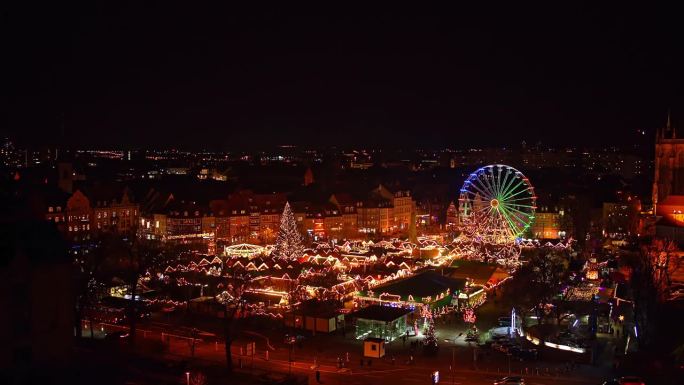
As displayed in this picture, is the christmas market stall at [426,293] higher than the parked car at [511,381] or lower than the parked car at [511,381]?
higher

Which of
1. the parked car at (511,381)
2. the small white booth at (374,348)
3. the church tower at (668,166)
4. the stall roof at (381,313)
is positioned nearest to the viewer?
the parked car at (511,381)

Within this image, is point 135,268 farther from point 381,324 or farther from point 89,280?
point 381,324

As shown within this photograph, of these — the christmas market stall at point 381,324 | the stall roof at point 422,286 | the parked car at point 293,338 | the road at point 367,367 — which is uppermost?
the stall roof at point 422,286

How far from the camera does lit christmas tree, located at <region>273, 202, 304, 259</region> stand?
47312 millimetres

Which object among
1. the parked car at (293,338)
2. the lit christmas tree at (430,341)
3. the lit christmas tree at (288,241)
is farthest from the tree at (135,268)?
the lit christmas tree at (430,341)

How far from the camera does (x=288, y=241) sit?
47656mm

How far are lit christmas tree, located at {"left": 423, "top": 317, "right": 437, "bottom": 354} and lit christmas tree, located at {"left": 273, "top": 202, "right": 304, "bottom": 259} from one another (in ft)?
54.8

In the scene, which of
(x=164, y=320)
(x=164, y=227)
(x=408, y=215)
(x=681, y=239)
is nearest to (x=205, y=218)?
(x=164, y=227)

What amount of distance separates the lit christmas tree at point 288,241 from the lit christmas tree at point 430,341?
16.7 m

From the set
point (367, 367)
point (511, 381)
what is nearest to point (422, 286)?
point (367, 367)

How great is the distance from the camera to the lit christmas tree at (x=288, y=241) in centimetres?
4731

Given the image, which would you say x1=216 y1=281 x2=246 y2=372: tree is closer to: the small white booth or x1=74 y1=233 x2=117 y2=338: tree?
the small white booth

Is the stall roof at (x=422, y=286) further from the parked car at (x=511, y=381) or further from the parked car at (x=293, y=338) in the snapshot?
the parked car at (x=511, y=381)

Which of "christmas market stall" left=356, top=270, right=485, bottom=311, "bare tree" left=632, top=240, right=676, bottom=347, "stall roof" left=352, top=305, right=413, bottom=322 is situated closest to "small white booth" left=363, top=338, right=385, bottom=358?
"stall roof" left=352, top=305, right=413, bottom=322
